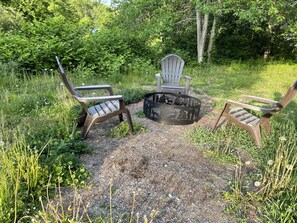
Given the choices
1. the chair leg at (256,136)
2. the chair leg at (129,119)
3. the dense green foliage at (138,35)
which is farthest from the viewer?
the dense green foliage at (138,35)

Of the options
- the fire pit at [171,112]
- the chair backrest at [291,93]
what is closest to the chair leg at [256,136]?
the chair backrest at [291,93]

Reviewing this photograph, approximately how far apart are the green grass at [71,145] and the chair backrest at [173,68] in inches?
26.1

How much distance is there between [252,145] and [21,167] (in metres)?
2.42

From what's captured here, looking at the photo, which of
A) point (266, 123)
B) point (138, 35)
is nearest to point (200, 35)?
point (138, 35)

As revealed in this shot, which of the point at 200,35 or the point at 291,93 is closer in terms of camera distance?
the point at 291,93

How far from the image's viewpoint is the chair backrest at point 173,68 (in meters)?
4.69

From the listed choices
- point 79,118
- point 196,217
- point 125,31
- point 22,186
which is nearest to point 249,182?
point 196,217

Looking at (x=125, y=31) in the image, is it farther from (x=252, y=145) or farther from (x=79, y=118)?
(x=252, y=145)

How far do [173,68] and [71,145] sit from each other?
9.51 feet

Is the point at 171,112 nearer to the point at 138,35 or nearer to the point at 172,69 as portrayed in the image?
the point at 172,69

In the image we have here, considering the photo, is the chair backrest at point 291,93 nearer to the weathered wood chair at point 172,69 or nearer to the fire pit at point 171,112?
the fire pit at point 171,112

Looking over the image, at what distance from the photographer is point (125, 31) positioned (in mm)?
7664

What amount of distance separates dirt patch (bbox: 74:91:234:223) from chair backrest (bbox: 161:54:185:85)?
1998 mm

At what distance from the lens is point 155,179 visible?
209cm
